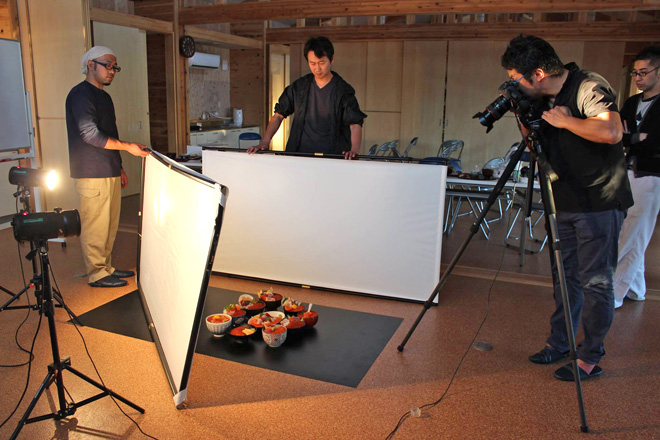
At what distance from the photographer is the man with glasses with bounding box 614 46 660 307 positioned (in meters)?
3.39

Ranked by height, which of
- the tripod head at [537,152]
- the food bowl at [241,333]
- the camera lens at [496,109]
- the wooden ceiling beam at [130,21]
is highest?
the wooden ceiling beam at [130,21]

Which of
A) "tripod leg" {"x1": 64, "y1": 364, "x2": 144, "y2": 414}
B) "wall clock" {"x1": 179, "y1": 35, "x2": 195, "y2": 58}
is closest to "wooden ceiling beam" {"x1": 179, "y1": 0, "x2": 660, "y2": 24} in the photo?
"wall clock" {"x1": 179, "y1": 35, "x2": 195, "y2": 58}

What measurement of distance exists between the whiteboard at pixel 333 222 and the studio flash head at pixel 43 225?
187 cm

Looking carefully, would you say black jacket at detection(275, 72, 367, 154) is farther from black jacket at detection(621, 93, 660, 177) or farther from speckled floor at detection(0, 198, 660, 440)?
black jacket at detection(621, 93, 660, 177)

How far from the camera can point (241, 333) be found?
310cm

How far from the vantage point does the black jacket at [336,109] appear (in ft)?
13.2

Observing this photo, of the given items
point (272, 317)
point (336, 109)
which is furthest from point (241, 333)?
point (336, 109)

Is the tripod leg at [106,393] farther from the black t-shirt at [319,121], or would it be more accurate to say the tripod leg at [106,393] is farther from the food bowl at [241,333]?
the black t-shirt at [319,121]

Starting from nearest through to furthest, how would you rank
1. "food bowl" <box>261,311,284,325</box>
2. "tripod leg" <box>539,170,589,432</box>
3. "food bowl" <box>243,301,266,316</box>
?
"tripod leg" <box>539,170,589,432</box>, "food bowl" <box>261,311,284,325</box>, "food bowl" <box>243,301,266,316</box>

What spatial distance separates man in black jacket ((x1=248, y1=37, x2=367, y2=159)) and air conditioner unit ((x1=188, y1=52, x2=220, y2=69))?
4.93 m

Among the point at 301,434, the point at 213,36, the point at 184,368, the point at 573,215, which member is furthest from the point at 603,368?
the point at 213,36

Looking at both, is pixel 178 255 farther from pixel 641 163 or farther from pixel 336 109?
pixel 641 163

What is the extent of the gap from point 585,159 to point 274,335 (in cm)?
183

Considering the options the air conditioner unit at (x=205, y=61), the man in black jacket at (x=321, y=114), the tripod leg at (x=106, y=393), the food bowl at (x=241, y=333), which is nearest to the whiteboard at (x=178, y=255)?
the tripod leg at (x=106, y=393)
